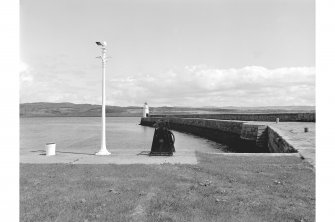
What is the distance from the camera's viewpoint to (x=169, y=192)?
6.17 metres

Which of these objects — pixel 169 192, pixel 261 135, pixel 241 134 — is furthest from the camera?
pixel 241 134

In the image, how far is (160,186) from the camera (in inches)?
261

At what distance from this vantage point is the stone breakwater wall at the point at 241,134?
17.8 meters

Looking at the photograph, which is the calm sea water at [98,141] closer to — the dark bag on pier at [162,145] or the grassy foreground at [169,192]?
the dark bag on pier at [162,145]

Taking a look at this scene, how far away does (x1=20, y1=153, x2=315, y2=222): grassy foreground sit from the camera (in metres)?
4.95

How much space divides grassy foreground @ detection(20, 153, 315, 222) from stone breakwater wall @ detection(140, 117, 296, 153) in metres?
4.98

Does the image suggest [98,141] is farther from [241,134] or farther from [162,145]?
[162,145]

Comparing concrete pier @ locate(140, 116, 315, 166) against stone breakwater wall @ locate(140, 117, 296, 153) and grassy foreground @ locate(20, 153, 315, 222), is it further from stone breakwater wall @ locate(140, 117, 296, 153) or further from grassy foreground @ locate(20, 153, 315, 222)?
grassy foreground @ locate(20, 153, 315, 222)

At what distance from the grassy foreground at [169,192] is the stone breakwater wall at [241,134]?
498cm

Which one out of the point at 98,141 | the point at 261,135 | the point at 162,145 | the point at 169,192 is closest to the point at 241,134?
the point at 261,135

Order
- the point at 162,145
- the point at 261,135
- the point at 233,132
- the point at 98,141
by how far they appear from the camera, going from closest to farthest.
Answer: the point at 162,145, the point at 261,135, the point at 233,132, the point at 98,141

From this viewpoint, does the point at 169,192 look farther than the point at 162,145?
No

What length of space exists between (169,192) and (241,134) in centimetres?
2245
